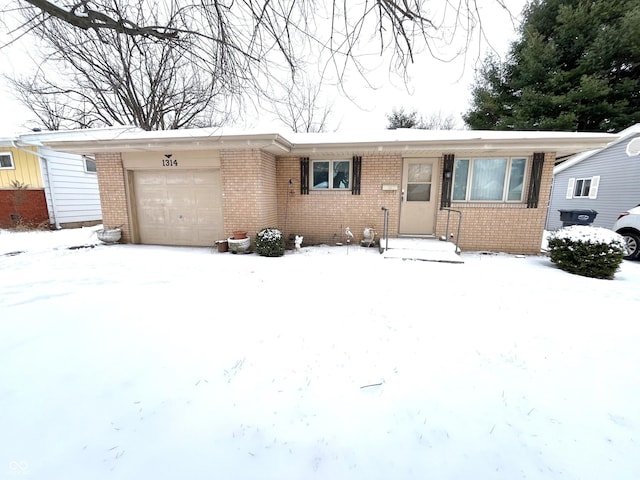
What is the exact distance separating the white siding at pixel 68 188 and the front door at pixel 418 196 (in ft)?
→ 42.0

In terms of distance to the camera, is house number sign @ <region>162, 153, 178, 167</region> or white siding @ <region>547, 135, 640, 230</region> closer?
house number sign @ <region>162, 153, 178, 167</region>

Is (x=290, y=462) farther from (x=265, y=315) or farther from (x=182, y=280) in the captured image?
(x=182, y=280)

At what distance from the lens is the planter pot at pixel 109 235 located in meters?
7.41

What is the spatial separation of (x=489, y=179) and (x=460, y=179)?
0.75 metres

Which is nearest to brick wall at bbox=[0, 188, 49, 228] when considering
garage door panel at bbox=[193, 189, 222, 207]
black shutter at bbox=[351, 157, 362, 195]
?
garage door panel at bbox=[193, 189, 222, 207]

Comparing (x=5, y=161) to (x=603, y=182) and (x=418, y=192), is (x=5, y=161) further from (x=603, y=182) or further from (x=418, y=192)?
(x=603, y=182)

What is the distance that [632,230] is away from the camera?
695 centimetres

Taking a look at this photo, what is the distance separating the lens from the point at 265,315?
10.5ft

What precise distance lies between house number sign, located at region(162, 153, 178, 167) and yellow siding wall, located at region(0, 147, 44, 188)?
680 cm

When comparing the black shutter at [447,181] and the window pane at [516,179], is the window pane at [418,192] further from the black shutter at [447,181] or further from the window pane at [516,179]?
the window pane at [516,179]

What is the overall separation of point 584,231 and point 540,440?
5.79 meters

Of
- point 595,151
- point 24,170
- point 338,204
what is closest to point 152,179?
point 338,204

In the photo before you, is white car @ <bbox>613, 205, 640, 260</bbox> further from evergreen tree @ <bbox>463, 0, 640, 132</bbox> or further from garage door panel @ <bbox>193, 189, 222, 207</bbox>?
garage door panel @ <bbox>193, 189, 222, 207</bbox>

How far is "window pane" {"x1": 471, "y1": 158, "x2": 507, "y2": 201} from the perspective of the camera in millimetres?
6891
